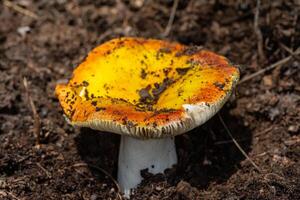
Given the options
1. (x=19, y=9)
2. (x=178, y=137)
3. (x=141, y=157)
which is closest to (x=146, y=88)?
(x=141, y=157)

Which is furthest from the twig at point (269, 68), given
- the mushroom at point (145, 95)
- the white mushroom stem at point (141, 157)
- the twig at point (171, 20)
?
the white mushroom stem at point (141, 157)

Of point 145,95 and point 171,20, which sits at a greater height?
point 171,20

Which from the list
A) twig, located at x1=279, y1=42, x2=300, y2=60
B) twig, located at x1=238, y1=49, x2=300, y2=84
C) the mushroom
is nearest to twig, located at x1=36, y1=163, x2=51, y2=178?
the mushroom

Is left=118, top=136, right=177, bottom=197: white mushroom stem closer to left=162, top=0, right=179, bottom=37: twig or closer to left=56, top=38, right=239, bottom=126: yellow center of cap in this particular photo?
left=56, top=38, right=239, bottom=126: yellow center of cap

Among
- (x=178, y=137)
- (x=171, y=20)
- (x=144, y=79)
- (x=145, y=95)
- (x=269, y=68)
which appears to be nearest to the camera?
(x=145, y=95)

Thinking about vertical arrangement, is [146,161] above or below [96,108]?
below

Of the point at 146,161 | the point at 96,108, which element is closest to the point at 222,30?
the point at 146,161

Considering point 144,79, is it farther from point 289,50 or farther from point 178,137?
point 289,50

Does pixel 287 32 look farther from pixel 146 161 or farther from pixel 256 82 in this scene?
pixel 146 161
